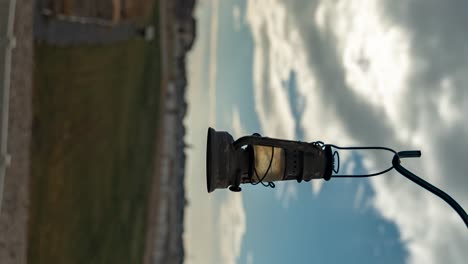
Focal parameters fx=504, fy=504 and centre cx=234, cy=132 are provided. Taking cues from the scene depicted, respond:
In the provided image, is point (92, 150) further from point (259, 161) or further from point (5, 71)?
point (259, 161)

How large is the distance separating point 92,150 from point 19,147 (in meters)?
4.98

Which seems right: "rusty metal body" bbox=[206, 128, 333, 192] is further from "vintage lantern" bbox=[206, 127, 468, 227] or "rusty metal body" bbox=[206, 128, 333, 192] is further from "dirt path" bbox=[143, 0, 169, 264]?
"dirt path" bbox=[143, 0, 169, 264]

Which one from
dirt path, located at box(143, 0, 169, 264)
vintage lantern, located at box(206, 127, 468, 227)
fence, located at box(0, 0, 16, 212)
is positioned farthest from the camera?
dirt path, located at box(143, 0, 169, 264)

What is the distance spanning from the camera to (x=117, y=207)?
2434 cm

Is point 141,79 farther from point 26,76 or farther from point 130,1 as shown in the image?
point 26,76

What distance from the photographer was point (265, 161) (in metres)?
5.27

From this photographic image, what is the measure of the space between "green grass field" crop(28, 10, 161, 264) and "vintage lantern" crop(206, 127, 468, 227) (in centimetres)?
1603

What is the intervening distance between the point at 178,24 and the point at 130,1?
5.05m

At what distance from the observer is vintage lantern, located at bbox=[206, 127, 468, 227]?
5.00m

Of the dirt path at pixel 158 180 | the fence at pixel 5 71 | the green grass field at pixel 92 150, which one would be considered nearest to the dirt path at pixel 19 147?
the fence at pixel 5 71

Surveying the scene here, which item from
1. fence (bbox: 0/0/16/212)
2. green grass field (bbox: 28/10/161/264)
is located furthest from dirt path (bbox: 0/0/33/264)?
green grass field (bbox: 28/10/161/264)

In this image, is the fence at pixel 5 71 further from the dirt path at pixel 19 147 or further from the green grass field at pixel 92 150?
the green grass field at pixel 92 150

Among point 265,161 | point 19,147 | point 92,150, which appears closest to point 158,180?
point 92,150

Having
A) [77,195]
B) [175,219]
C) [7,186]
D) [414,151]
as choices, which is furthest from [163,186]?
[414,151]
